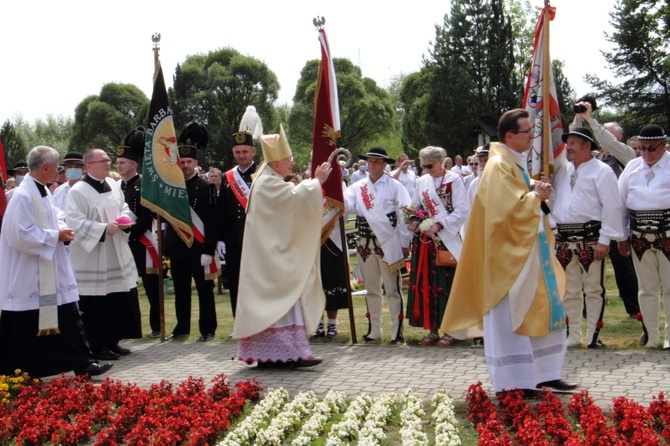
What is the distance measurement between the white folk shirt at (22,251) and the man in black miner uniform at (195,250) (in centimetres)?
247

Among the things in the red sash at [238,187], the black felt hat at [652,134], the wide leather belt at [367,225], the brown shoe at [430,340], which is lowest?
the brown shoe at [430,340]

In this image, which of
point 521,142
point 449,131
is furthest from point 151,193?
point 449,131

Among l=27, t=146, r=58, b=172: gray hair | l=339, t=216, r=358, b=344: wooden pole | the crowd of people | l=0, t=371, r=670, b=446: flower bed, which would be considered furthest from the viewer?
l=339, t=216, r=358, b=344: wooden pole

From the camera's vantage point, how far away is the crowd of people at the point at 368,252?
653 centimetres

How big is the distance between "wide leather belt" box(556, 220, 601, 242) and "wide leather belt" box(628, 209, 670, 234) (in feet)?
1.31

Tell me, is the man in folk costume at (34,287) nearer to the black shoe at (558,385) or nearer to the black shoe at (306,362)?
the black shoe at (306,362)

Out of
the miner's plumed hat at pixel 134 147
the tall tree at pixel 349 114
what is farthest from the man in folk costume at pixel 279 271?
the tall tree at pixel 349 114

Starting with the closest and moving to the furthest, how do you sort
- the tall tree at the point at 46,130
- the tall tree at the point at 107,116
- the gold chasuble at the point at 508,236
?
the gold chasuble at the point at 508,236 < the tall tree at the point at 107,116 < the tall tree at the point at 46,130

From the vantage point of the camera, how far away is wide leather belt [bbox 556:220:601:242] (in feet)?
28.0

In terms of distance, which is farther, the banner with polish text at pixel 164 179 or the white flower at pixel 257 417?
the banner with polish text at pixel 164 179

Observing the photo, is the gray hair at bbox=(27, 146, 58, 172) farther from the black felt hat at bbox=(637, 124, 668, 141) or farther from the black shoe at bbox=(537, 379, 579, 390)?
the black felt hat at bbox=(637, 124, 668, 141)

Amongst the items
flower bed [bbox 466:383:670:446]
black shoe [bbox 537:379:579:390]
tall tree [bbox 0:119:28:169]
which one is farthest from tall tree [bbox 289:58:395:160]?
flower bed [bbox 466:383:670:446]

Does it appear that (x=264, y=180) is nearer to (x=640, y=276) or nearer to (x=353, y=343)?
(x=353, y=343)

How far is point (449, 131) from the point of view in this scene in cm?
4556
